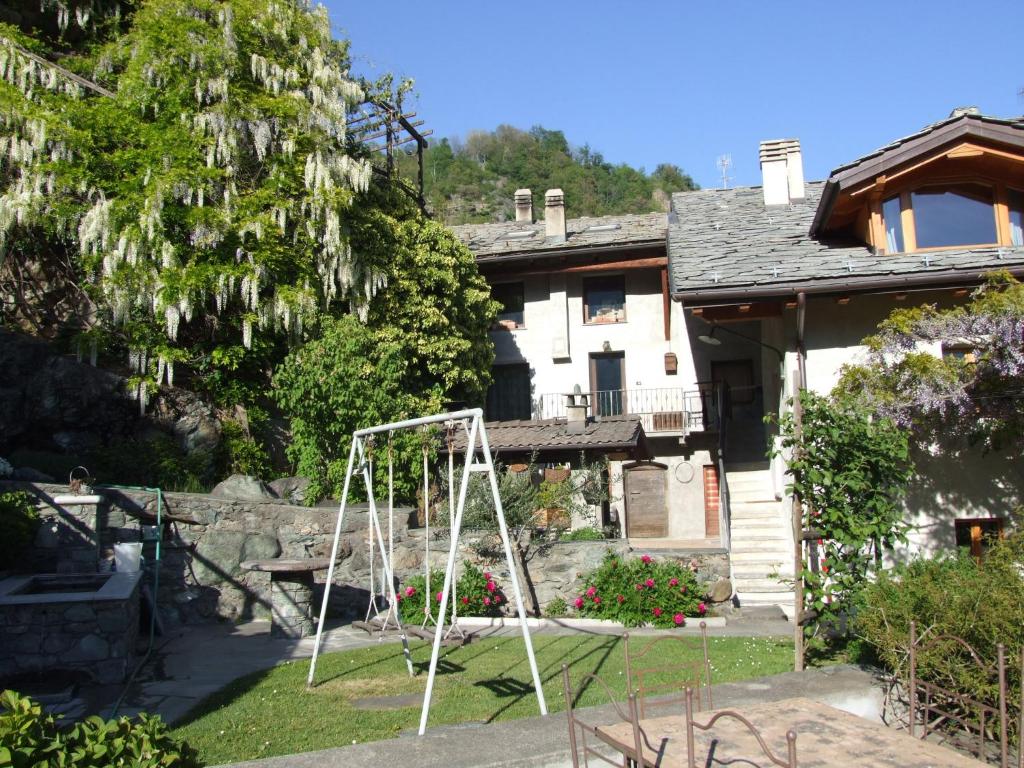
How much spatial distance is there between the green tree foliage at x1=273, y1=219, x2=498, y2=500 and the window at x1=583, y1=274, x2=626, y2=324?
2.76 m

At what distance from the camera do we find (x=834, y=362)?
391 inches

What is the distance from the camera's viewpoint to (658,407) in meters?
20.3

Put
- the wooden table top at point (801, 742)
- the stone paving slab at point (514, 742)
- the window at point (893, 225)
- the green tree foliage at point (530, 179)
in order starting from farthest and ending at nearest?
the green tree foliage at point (530, 179), the window at point (893, 225), the stone paving slab at point (514, 742), the wooden table top at point (801, 742)

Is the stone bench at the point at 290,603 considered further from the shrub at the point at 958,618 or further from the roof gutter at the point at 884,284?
the roof gutter at the point at 884,284

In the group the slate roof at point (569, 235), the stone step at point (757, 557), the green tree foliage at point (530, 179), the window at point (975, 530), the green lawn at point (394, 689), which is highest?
the green tree foliage at point (530, 179)

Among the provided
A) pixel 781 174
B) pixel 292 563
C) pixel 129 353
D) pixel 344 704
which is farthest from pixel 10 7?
pixel 344 704

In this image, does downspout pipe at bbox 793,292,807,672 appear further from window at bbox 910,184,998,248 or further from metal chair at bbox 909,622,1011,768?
window at bbox 910,184,998,248

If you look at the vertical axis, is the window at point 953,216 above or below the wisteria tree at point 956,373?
above

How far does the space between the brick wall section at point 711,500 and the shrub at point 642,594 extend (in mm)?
9615

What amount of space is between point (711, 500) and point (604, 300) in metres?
5.69

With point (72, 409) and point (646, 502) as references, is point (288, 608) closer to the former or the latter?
point (72, 409)

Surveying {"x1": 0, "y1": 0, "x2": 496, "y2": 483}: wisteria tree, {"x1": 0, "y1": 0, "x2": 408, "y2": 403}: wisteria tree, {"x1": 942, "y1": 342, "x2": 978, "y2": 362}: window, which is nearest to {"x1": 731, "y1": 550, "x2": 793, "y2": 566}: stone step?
{"x1": 942, "y1": 342, "x2": 978, "y2": 362}: window

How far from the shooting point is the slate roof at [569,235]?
20.1m

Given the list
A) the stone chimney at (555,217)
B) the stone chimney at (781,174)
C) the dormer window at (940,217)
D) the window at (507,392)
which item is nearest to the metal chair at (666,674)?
the dormer window at (940,217)
